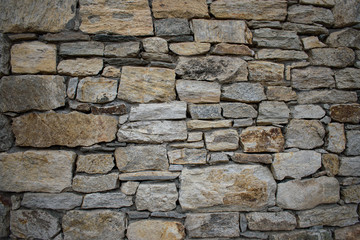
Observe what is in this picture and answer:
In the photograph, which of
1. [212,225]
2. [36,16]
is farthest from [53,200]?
[36,16]

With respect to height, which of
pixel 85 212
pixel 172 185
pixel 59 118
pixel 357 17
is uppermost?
pixel 357 17

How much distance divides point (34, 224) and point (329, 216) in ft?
8.28

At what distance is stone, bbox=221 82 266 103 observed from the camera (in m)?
1.71

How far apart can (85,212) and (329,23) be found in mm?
2746

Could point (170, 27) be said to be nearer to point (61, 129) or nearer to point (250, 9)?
point (250, 9)

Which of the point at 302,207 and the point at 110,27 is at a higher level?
the point at 110,27

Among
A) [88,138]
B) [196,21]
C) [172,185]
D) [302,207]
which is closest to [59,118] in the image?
[88,138]

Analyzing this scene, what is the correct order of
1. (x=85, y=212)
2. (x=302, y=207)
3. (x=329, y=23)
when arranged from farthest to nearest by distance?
(x=329, y=23) → (x=302, y=207) → (x=85, y=212)

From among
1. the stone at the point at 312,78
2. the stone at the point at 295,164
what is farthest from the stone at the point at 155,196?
the stone at the point at 312,78

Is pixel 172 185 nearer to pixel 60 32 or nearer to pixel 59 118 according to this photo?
pixel 59 118

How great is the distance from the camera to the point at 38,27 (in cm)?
165

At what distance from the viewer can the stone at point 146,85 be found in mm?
1651

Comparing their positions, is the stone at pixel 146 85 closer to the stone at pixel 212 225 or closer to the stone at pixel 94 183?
the stone at pixel 94 183

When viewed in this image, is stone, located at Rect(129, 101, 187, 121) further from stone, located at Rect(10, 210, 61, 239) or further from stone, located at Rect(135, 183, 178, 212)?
stone, located at Rect(10, 210, 61, 239)
